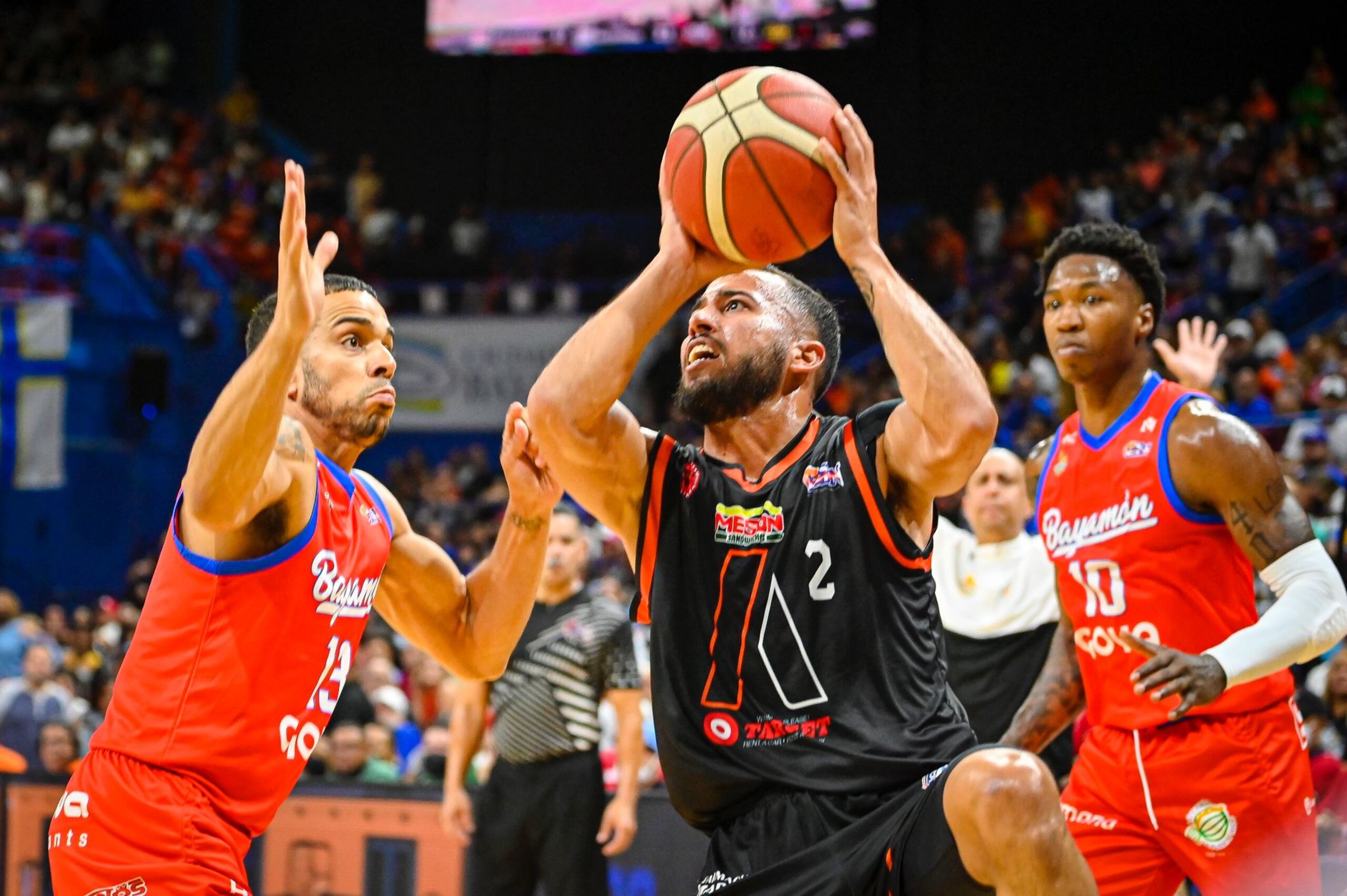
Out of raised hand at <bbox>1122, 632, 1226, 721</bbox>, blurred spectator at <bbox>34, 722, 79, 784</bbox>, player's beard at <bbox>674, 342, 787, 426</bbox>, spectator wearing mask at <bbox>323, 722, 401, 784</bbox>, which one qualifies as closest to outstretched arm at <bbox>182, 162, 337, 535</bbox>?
player's beard at <bbox>674, 342, 787, 426</bbox>

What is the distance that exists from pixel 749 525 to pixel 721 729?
1.55 ft

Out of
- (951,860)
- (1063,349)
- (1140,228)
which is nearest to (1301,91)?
(1140,228)

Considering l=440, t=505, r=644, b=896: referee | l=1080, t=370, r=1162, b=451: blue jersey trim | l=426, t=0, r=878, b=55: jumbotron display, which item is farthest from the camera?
l=426, t=0, r=878, b=55: jumbotron display

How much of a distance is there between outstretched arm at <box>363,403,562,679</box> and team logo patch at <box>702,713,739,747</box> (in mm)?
834

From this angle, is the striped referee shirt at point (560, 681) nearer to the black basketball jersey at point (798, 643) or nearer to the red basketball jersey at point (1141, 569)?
the red basketball jersey at point (1141, 569)

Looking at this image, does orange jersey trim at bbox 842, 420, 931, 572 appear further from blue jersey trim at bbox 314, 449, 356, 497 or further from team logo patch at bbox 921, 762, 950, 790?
blue jersey trim at bbox 314, 449, 356, 497

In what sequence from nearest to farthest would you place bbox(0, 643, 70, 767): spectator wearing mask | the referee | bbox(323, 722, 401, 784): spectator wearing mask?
the referee
bbox(323, 722, 401, 784): spectator wearing mask
bbox(0, 643, 70, 767): spectator wearing mask

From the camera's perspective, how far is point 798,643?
3.19 metres

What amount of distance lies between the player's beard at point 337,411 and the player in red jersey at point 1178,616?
204 centimetres

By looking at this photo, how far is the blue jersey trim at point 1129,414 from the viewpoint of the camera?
14.3ft

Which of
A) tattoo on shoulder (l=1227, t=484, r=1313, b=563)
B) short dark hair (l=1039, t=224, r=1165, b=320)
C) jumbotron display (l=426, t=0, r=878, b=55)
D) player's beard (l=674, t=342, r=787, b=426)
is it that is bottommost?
tattoo on shoulder (l=1227, t=484, r=1313, b=563)

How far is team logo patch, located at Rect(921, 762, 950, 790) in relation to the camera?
9.78 feet

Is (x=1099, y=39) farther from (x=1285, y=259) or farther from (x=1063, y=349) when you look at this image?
(x=1063, y=349)

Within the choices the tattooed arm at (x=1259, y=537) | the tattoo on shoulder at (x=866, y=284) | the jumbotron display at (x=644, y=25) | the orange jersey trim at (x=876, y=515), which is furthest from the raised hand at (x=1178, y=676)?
the jumbotron display at (x=644, y=25)
